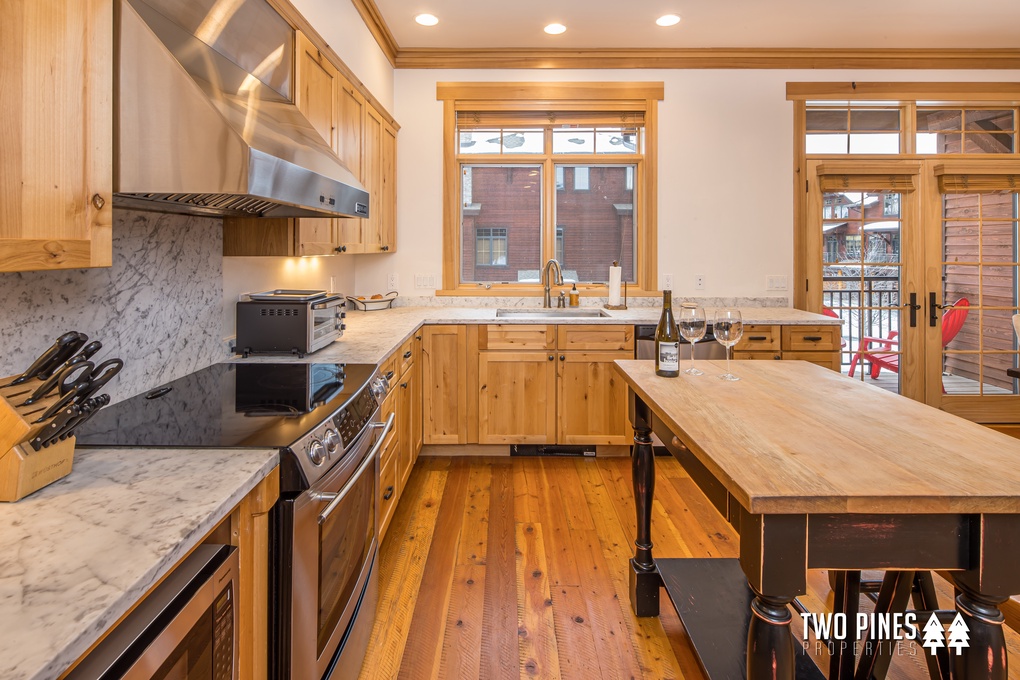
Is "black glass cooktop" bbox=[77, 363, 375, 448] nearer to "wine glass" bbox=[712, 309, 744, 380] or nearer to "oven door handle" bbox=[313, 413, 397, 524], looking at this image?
"oven door handle" bbox=[313, 413, 397, 524]

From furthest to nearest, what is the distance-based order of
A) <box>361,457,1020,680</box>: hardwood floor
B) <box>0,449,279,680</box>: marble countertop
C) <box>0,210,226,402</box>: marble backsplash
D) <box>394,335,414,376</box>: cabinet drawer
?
<box>394,335,414,376</box>: cabinet drawer < <box>361,457,1020,680</box>: hardwood floor < <box>0,210,226,402</box>: marble backsplash < <box>0,449,279,680</box>: marble countertop

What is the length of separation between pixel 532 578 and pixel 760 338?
2.24m

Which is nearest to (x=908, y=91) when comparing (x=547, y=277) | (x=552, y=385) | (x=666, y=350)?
(x=547, y=277)

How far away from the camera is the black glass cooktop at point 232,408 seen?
1.27m

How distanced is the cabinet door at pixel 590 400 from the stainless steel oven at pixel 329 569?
74.6 inches

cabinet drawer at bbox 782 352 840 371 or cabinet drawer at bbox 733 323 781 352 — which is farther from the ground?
cabinet drawer at bbox 733 323 781 352

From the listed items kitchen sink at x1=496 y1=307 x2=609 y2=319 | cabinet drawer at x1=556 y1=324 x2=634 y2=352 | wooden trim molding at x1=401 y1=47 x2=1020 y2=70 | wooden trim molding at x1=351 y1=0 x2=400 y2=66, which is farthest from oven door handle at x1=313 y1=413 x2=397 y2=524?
wooden trim molding at x1=401 y1=47 x2=1020 y2=70

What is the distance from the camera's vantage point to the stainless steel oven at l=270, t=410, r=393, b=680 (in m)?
1.22

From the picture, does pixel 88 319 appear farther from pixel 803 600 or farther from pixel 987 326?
pixel 987 326

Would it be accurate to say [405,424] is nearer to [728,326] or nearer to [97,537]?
[728,326]

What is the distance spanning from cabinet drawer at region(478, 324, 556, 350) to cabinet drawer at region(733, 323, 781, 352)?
4.04ft

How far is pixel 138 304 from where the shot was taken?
177cm

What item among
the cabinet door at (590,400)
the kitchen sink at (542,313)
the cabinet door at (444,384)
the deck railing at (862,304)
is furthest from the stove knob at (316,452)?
the deck railing at (862,304)

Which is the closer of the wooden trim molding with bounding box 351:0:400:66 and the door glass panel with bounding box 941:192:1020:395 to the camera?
the wooden trim molding with bounding box 351:0:400:66
